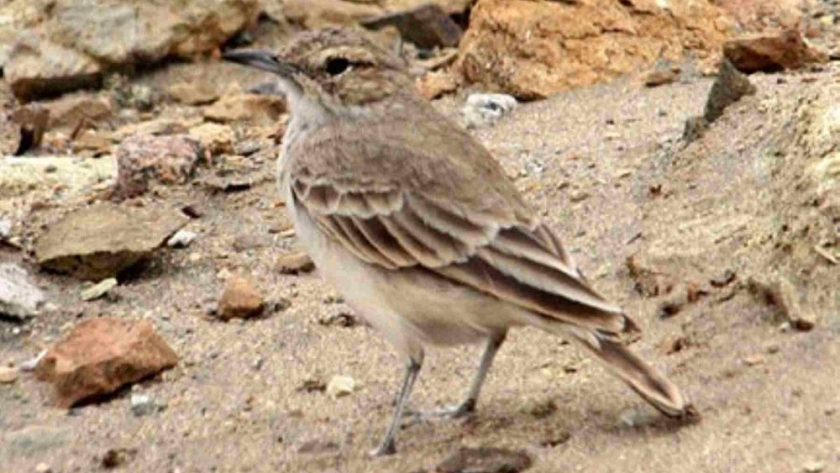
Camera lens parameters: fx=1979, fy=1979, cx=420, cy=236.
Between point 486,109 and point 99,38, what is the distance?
251 cm

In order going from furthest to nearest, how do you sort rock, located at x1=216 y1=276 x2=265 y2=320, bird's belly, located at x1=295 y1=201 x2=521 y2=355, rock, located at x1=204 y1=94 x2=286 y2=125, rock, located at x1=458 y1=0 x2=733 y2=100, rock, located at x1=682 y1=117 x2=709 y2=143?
rock, located at x1=204 y1=94 x2=286 y2=125 < rock, located at x1=458 y1=0 x2=733 y2=100 < rock, located at x1=682 y1=117 x2=709 y2=143 < rock, located at x1=216 y1=276 x2=265 y2=320 < bird's belly, located at x1=295 y1=201 x2=521 y2=355

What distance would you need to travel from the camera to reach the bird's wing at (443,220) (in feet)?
19.5

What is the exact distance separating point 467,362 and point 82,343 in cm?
139

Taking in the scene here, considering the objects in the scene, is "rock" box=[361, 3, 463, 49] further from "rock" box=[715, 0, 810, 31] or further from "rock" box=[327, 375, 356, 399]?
"rock" box=[327, 375, 356, 399]

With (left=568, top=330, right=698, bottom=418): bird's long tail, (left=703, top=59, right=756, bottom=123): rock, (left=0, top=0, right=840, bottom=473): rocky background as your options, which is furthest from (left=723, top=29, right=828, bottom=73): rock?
(left=568, top=330, right=698, bottom=418): bird's long tail

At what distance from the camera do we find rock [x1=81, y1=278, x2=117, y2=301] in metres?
8.06

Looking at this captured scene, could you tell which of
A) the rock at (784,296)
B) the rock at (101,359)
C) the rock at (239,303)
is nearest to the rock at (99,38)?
the rock at (239,303)

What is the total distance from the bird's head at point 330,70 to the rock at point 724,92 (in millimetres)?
2061

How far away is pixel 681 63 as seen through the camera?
976 centimetres

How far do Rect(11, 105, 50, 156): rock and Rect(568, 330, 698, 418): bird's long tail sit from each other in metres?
4.68

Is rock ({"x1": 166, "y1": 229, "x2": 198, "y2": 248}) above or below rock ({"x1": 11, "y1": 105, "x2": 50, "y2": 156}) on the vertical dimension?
above

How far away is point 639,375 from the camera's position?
5832 mm

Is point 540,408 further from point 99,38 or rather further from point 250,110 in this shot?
point 99,38

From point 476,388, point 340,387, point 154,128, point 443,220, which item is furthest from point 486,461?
point 154,128
